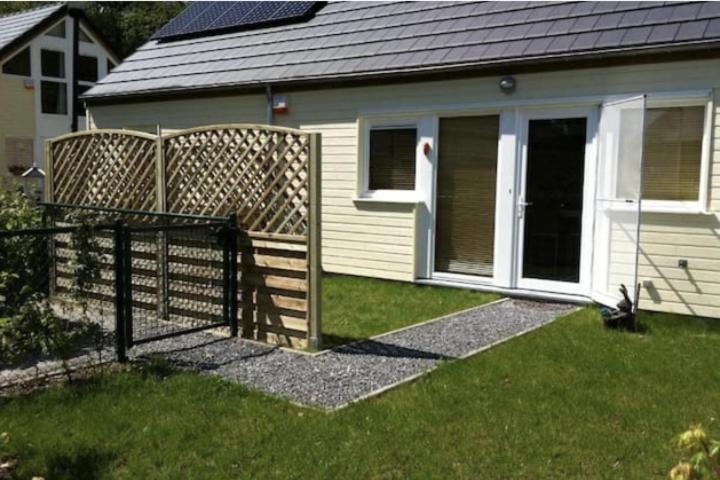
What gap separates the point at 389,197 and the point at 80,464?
6.67 m

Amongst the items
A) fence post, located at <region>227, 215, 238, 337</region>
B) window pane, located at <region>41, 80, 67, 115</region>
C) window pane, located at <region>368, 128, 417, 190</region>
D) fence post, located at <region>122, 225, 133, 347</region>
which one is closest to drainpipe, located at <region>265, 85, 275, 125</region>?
window pane, located at <region>368, 128, 417, 190</region>

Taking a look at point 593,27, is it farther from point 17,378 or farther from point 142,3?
point 142,3

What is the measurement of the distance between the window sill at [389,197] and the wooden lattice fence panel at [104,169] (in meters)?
3.47

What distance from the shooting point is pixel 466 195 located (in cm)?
921

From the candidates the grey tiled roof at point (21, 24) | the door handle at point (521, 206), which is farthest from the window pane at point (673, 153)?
the grey tiled roof at point (21, 24)

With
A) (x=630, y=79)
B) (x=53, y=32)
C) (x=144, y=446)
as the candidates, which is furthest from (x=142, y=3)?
(x=144, y=446)

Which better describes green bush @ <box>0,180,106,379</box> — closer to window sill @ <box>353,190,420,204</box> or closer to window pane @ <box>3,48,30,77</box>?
window sill @ <box>353,190,420,204</box>

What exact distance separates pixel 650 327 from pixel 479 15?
16.4ft

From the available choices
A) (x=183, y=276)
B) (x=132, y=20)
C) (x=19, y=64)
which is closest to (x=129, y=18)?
(x=132, y=20)

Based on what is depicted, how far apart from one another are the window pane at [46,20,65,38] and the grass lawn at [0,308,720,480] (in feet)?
71.6

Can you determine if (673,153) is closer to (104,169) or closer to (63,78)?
(104,169)

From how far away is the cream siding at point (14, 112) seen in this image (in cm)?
2219

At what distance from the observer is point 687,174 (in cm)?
747

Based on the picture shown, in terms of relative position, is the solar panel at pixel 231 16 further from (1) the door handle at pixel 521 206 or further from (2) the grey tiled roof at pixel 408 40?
(1) the door handle at pixel 521 206
